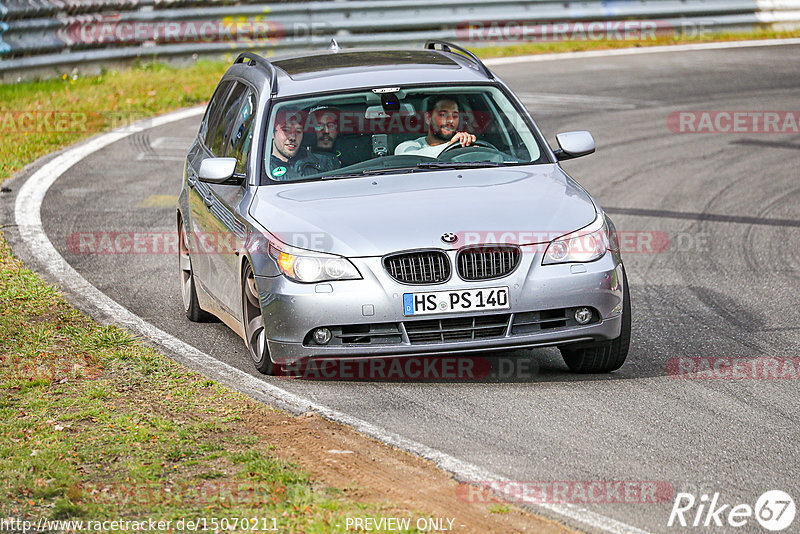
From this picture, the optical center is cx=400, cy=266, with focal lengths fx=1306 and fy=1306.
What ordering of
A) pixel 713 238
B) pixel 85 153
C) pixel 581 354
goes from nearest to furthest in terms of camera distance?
pixel 581 354
pixel 713 238
pixel 85 153

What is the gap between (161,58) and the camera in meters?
22.1

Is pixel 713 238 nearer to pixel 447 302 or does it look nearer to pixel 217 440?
pixel 447 302

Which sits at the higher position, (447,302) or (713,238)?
(447,302)

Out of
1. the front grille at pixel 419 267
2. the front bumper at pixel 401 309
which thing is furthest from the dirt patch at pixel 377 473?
the front grille at pixel 419 267

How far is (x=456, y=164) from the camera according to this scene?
8.06 meters

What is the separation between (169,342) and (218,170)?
116cm

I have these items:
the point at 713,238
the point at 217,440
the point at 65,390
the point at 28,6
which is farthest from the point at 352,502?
the point at 28,6

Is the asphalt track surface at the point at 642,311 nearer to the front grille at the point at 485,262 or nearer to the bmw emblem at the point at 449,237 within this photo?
the front grille at the point at 485,262

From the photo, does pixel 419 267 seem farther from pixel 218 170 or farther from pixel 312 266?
pixel 218 170

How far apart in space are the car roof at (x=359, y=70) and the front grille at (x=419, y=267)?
180 centimetres

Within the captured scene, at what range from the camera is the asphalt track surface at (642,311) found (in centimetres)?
586

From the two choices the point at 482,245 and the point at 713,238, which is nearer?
the point at 482,245

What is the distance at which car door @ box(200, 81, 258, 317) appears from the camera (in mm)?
7613

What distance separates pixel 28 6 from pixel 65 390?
1447 centimetres
